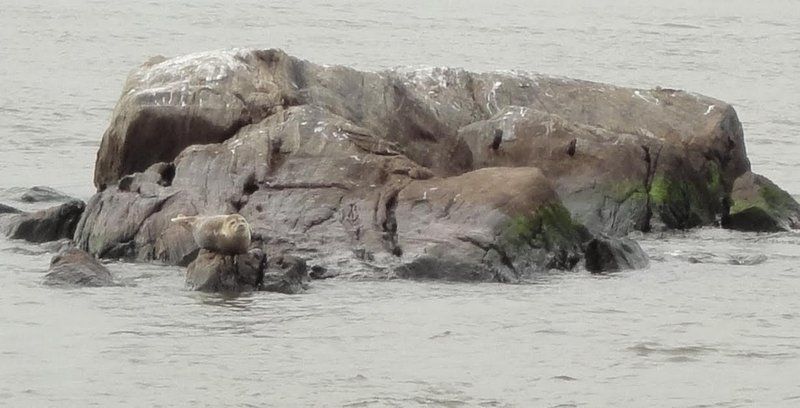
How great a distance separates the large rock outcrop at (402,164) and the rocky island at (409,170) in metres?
0.02

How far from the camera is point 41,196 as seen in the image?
56.0 feet

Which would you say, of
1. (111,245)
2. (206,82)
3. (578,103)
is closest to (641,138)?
(578,103)

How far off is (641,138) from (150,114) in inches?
181

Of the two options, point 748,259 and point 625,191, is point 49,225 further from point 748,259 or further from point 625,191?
point 748,259

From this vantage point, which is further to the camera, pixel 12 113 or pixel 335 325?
pixel 12 113

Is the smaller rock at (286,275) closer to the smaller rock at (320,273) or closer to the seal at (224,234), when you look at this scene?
the smaller rock at (320,273)

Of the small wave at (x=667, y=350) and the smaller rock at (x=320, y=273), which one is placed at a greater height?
the small wave at (x=667, y=350)

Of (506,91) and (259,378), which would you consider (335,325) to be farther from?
(506,91)

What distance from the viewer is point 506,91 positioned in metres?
17.0

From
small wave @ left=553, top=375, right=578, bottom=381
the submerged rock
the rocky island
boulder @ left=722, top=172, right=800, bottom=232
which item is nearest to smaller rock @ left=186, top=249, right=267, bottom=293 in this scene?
the rocky island

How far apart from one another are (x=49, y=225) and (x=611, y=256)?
485 cm

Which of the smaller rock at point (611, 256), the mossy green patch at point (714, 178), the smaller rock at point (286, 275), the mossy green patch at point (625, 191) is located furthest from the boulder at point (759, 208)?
the smaller rock at point (286, 275)

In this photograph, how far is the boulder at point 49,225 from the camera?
14.8 m

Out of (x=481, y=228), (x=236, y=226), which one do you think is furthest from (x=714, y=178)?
(x=236, y=226)
